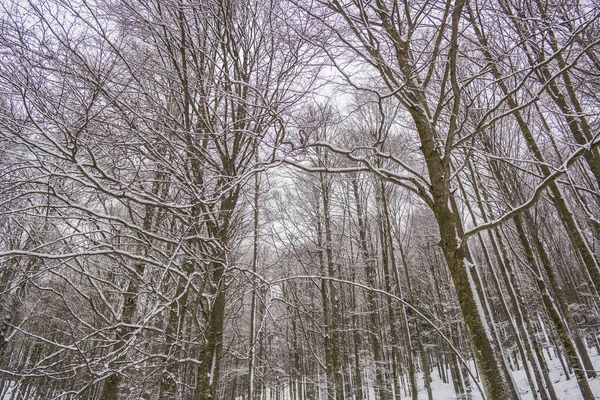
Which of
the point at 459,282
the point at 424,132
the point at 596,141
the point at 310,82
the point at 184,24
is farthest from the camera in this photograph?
the point at 310,82

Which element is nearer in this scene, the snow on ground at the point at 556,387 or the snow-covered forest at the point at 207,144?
the snow-covered forest at the point at 207,144

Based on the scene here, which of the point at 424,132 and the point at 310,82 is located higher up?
the point at 310,82

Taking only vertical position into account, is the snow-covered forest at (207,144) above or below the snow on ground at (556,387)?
above

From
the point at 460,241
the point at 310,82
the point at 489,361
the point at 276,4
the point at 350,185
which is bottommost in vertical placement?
the point at 489,361

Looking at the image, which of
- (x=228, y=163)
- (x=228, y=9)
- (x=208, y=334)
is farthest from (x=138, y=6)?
(x=208, y=334)

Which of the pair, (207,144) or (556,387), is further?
(556,387)

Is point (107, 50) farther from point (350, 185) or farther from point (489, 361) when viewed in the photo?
point (350, 185)

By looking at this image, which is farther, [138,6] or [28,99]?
[138,6]

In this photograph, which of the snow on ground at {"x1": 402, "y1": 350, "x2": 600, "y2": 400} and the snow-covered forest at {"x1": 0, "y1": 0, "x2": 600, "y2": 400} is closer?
the snow-covered forest at {"x1": 0, "y1": 0, "x2": 600, "y2": 400}

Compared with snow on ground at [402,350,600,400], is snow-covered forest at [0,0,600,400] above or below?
above

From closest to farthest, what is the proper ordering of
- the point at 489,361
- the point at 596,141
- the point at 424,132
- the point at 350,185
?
1. the point at 596,141
2. the point at 489,361
3. the point at 424,132
4. the point at 350,185

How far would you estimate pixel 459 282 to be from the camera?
2.20 meters

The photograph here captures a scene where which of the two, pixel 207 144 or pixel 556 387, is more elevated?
pixel 207 144

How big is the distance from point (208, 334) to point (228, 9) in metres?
3.43
